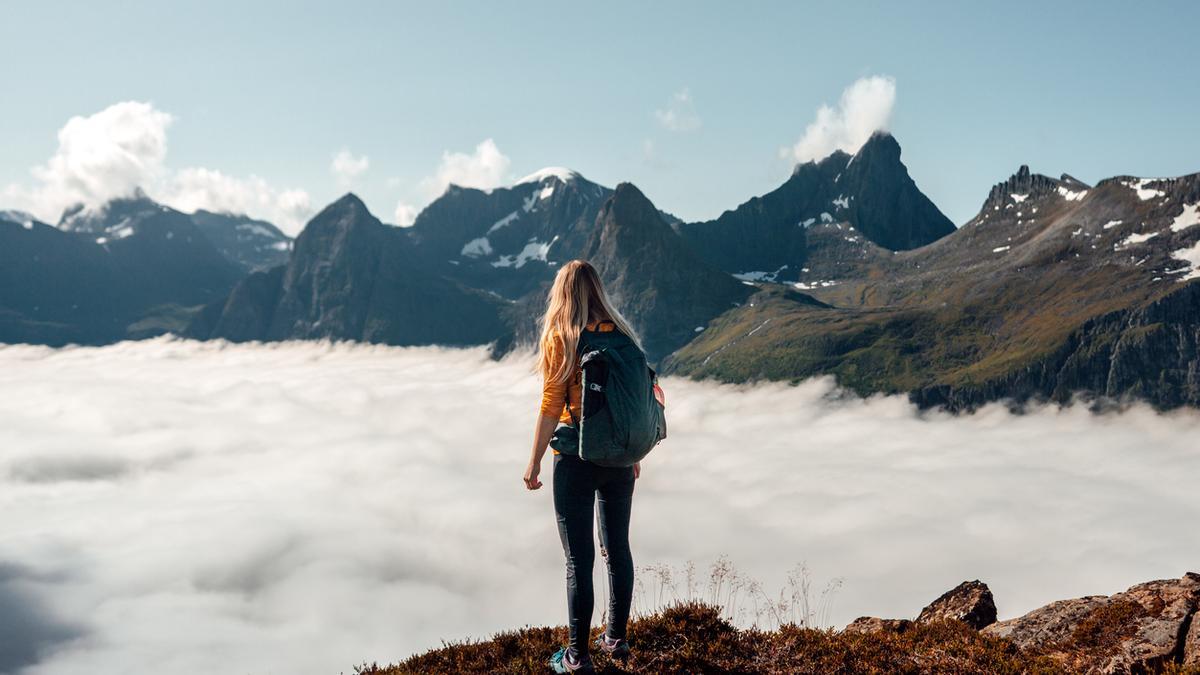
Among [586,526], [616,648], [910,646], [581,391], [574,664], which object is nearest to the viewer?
[581,391]

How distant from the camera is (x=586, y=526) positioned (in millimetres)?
8039

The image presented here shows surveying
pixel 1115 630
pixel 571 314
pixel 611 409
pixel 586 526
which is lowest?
pixel 1115 630

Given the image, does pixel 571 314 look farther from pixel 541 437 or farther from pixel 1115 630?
A: pixel 1115 630

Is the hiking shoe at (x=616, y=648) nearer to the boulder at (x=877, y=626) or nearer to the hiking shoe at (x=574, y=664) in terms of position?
the hiking shoe at (x=574, y=664)

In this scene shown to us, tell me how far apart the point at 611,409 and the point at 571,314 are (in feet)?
4.02

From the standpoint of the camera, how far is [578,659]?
8.25m

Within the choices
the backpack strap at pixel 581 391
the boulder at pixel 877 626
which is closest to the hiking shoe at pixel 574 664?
the backpack strap at pixel 581 391

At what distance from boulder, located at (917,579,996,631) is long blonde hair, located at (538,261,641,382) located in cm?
852

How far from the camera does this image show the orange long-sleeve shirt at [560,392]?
303 inches

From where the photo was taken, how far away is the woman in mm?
7773

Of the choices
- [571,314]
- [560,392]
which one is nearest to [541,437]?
[560,392]

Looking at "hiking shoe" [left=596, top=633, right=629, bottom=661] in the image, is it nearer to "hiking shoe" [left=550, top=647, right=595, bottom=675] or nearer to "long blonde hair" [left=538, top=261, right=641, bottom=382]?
"hiking shoe" [left=550, top=647, right=595, bottom=675]

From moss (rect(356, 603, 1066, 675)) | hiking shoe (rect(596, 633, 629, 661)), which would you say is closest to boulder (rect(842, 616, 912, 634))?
moss (rect(356, 603, 1066, 675))

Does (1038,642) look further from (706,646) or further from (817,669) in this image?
(706,646)
